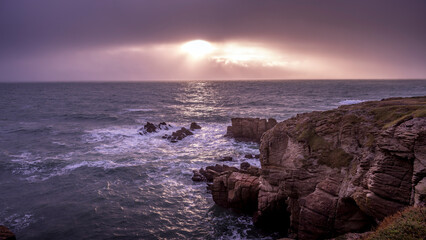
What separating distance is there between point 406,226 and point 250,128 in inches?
1373

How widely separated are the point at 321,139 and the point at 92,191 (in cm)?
2284

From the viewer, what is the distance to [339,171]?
1545 cm

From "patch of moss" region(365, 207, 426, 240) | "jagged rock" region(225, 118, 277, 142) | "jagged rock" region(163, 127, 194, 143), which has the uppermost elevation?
"patch of moss" region(365, 207, 426, 240)

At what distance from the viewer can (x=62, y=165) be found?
33406mm

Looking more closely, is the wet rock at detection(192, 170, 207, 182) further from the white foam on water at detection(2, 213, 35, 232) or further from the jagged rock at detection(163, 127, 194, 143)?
the jagged rock at detection(163, 127, 194, 143)

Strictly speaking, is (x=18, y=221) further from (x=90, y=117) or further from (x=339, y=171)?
(x=90, y=117)

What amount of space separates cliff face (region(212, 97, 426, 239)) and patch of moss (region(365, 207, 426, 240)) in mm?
861

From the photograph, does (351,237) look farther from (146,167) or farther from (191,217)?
(146,167)

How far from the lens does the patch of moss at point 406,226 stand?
10.2m

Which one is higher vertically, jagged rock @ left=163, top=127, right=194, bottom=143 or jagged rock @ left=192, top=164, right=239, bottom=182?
jagged rock @ left=163, top=127, right=194, bottom=143

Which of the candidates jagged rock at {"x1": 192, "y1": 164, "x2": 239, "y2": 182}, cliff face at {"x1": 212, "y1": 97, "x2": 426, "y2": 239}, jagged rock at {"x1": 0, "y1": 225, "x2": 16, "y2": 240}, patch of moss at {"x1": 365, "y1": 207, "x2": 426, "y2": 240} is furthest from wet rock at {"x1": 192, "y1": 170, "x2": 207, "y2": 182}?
patch of moss at {"x1": 365, "y1": 207, "x2": 426, "y2": 240}

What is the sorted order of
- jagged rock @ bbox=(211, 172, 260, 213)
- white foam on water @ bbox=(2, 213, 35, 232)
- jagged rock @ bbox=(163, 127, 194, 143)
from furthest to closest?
jagged rock @ bbox=(163, 127, 194, 143)
jagged rock @ bbox=(211, 172, 260, 213)
white foam on water @ bbox=(2, 213, 35, 232)

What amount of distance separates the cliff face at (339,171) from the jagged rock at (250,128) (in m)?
23.4

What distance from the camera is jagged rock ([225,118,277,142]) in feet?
A: 144
